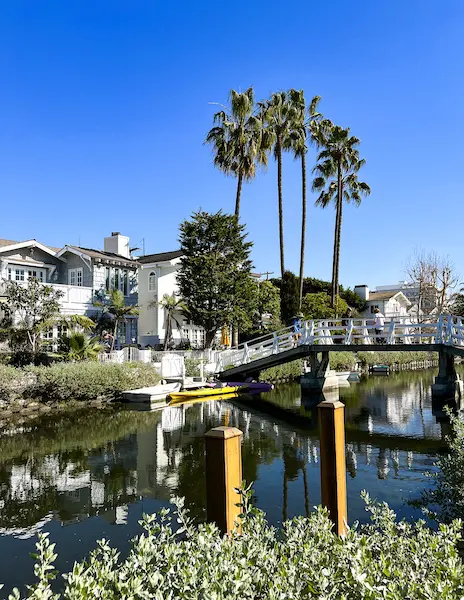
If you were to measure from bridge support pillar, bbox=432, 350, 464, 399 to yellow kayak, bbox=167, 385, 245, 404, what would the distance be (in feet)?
32.7

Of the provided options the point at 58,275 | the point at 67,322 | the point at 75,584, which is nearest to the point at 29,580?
the point at 75,584

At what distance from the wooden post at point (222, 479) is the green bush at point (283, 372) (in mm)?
25496

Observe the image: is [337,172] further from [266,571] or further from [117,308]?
[266,571]

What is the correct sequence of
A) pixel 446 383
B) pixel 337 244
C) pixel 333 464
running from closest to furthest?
pixel 333 464 < pixel 446 383 < pixel 337 244

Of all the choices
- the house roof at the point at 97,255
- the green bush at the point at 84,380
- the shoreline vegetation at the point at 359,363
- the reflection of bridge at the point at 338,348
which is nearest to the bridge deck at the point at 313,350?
the reflection of bridge at the point at 338,348

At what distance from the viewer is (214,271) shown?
30828 mm

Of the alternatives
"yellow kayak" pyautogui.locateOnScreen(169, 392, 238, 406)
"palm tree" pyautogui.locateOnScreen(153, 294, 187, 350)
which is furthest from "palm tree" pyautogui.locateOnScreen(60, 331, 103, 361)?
"palm tree" pyautogui.locateOnScreen(153, 294, 187, 350)

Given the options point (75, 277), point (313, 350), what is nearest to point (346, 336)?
point (313, 350)

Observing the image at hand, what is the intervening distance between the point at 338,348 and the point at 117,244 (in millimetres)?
21306

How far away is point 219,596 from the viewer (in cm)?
266

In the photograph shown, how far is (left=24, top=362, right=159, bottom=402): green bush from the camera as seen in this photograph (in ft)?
66.9

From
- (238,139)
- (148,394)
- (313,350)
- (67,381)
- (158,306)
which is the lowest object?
(148,394)

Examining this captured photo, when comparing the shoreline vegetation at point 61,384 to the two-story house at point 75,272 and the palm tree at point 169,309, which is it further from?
the palm tree at point 169,309

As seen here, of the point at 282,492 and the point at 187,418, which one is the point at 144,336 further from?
the point at 282,492
